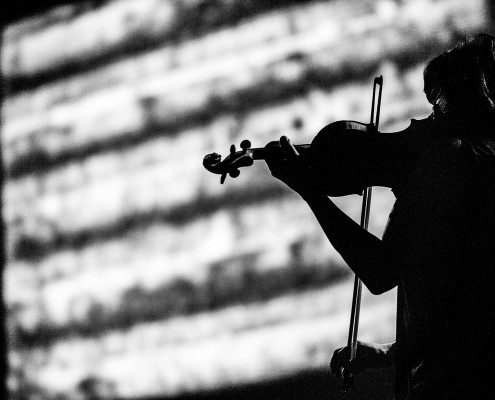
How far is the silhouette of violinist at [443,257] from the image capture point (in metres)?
0.95

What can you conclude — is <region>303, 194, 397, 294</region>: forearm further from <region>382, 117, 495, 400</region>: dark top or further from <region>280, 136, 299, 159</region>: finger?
<region>280, 136, 299, 159</region>: finger

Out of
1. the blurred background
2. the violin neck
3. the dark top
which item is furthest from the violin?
the blurred background

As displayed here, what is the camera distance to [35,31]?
2410 millimetres

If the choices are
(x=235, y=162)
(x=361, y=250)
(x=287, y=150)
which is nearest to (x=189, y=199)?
Result: (x=235, y=162)

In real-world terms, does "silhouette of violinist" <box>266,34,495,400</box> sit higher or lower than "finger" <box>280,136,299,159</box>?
lower

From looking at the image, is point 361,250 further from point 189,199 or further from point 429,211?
point 189,199

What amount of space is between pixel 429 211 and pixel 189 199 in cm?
106

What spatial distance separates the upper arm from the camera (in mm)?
1007

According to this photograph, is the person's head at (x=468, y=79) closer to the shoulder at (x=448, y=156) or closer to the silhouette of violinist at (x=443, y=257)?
the silhouette of violinist at (x=443, y=257)

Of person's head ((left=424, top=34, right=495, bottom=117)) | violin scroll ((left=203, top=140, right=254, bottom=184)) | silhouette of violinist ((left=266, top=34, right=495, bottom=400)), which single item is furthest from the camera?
violin scroll ((left=203, top=140, right=254, bottom=184))

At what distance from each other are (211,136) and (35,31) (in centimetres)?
85

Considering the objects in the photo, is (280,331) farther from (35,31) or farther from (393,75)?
(35,31)

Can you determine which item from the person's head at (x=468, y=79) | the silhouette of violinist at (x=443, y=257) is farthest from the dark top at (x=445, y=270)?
the person's head at (x=468, y=79)

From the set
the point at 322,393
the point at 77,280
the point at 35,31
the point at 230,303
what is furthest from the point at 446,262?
the point at 35,31
